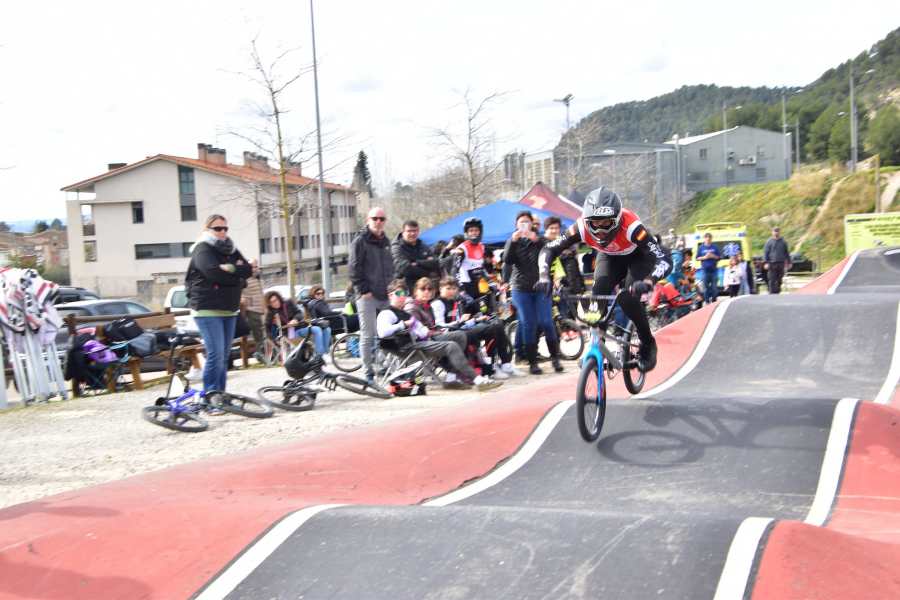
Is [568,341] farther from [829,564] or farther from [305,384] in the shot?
[829,564]

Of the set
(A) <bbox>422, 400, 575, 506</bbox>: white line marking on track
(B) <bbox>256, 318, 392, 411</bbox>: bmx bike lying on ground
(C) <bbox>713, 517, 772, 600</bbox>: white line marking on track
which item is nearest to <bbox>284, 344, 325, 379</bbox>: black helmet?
(B) <bbox>256, 318, 392, 411</bbox>: bmx bike lying on ground

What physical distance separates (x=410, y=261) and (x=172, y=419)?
4.00 meters

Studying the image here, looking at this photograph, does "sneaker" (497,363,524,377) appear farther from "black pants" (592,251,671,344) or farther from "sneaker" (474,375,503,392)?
Answer: "black pants" (592,251,671,344)

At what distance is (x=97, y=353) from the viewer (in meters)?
12.0

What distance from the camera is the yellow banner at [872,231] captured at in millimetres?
27031

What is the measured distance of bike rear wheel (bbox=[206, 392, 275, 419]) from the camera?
29.2 ft

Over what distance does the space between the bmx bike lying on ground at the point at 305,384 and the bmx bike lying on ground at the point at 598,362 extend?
3.40 m

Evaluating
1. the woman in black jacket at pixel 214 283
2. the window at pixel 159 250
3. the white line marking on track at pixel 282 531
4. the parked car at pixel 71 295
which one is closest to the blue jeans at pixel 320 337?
the woman in black jacket at pixel 214 283

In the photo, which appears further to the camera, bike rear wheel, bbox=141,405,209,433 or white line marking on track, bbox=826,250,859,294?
white line marking on track, bbox=826,250,859,294

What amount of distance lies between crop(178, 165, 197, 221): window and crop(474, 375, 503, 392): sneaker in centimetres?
5249

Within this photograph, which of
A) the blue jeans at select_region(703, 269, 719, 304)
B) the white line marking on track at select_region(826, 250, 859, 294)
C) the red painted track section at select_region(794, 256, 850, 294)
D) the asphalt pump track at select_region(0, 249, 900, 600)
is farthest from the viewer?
the blue jeans at select_region(703, 269, 719, 304)

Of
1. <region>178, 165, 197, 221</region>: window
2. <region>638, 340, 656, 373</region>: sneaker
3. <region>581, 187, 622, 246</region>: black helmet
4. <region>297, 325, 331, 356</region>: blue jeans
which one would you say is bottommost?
<region>297, 325, 331, 356</region>: blue jeans

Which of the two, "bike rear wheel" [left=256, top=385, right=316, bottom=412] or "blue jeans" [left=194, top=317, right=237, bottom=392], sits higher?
"blue jeans" [left=194, top=317, right=237, bottom=392]

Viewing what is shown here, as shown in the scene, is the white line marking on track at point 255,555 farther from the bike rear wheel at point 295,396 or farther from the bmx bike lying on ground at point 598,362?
the bike rear wheel at point 295,396
